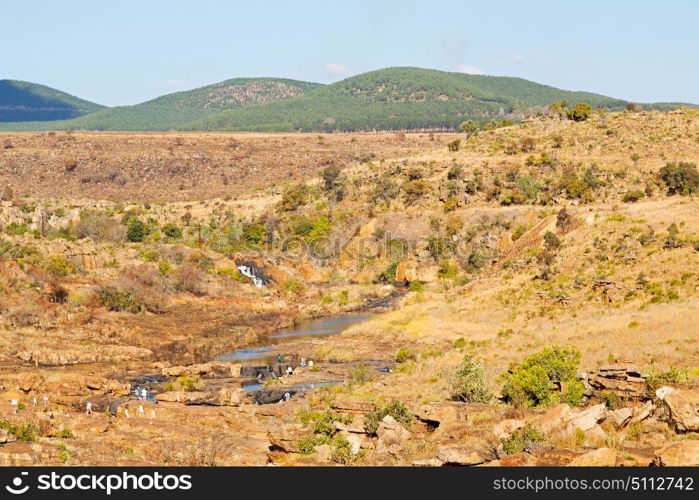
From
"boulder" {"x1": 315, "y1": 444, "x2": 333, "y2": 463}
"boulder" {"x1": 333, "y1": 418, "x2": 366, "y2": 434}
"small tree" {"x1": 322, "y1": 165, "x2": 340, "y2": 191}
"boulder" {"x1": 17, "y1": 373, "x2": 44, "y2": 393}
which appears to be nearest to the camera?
"boulder" {"x1": 315, "y1": 444, "x2": 333, "y2": 463}

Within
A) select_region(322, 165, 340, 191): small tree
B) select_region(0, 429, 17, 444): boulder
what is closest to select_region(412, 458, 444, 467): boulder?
select_region(0, 429, 17, 444): boulder

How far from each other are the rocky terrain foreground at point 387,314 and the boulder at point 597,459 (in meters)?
0.08

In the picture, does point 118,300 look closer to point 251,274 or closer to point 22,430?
point 251,274

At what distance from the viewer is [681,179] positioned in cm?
8150

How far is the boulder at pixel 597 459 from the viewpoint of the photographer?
59.9ft

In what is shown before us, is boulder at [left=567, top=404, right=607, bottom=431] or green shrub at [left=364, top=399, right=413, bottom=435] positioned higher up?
boulder at [left=567, top=404, right=607, bottom=431]

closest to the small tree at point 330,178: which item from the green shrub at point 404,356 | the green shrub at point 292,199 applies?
the green shrub at point 292,199

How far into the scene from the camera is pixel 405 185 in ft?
307

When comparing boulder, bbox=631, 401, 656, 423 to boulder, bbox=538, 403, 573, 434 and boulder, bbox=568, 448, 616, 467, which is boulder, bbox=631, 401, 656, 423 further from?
boulder, bbox=568, 448, 616, 467

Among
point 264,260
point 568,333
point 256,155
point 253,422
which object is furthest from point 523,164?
point 256,155

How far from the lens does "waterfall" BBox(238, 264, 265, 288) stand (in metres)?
75.5

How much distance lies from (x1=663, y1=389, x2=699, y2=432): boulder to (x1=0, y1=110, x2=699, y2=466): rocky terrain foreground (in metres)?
0.08


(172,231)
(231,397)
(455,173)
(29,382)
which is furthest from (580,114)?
(29,382)
